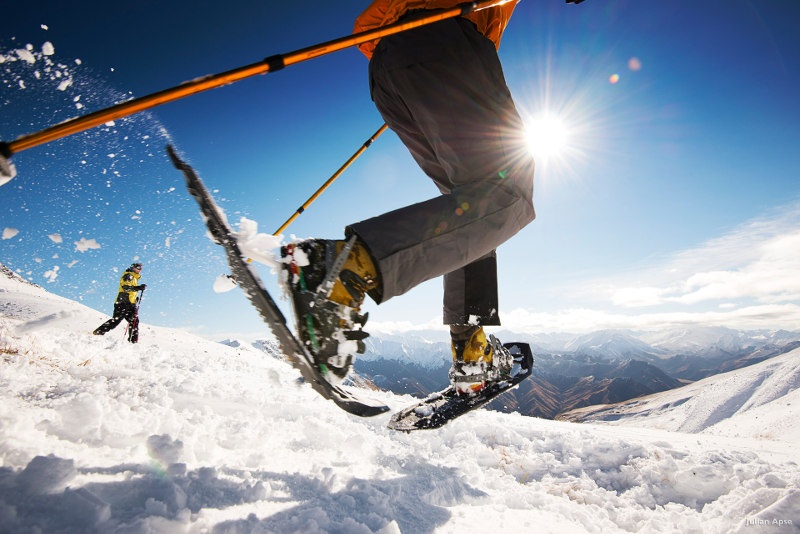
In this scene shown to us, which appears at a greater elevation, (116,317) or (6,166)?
(116,317)

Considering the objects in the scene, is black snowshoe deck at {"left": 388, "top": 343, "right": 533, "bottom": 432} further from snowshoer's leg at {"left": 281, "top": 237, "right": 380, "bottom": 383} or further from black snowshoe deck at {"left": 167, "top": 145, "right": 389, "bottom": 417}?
snowshoer's leg at {"left": 281, "top": 237, "right": 380, "bottom": 383}

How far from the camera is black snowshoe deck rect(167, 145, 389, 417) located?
148 cm

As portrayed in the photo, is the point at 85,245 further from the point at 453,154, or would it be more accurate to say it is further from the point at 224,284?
the point at 453,154

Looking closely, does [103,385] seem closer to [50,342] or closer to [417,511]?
[417,511]

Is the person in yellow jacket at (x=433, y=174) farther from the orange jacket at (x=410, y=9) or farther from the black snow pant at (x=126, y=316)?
the black snow pant at (x=126, y=316)

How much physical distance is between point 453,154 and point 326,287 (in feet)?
3.28

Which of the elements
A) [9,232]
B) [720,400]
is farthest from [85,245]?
[720,400]

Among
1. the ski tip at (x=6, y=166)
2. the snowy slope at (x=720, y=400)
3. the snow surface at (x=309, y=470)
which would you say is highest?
the snowy slope at (x=720, y=400)

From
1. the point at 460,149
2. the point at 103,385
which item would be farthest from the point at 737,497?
the point at 103,385

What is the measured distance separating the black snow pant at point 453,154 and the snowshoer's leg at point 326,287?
3.2 inches

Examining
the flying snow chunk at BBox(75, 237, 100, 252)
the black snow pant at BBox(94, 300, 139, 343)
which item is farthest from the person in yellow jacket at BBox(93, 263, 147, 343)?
the flying snow chunk at BBox(75, 237, 100, 252)

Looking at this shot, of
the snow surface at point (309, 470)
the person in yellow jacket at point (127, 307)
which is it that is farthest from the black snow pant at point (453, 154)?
Result: the person in yellow jacket at point (127, 307)

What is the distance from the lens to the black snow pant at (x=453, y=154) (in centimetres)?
155

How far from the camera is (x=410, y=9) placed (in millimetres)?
2189
